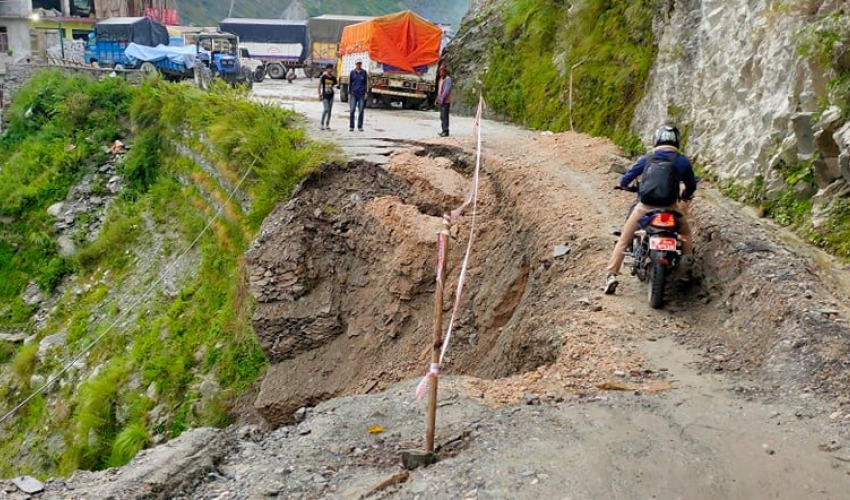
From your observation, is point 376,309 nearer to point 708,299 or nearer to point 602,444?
point 708,299

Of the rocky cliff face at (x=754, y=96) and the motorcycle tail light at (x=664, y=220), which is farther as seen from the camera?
the rocky cliff face at (x=754, y=96)

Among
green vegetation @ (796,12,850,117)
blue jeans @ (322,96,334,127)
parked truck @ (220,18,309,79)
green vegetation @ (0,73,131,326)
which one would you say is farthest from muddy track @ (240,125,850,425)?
parked truck @ (220,18,309,79)

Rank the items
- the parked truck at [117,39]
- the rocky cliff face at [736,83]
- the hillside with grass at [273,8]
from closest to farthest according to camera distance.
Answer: the rocky cliff face at [736,83] → the parked truck at [117,39] → the hillside with grass at [273,8]

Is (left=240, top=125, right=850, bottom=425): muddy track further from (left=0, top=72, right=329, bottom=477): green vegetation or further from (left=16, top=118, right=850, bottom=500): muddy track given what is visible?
(left=0, top=72, right=329, bottom=477): green vegetation

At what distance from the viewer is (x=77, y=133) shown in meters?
23.9

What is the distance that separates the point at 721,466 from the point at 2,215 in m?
22.4

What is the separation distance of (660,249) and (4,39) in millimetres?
50053

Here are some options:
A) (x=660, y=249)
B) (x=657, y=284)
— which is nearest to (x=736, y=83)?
(x=660, y=249)

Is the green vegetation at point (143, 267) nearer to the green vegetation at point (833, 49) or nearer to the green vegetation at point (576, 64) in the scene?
the green vegetation at point (576, 64)

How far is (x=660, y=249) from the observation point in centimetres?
692

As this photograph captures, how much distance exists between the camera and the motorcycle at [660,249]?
22.7 feet

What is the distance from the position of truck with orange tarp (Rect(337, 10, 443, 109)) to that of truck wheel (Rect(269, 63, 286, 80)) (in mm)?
22954

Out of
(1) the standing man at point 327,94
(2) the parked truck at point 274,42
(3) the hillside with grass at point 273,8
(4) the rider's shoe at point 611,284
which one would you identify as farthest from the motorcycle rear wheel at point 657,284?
(3) the hillside with grass at point 273,8

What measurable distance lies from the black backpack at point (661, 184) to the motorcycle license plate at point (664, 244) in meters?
0.50
